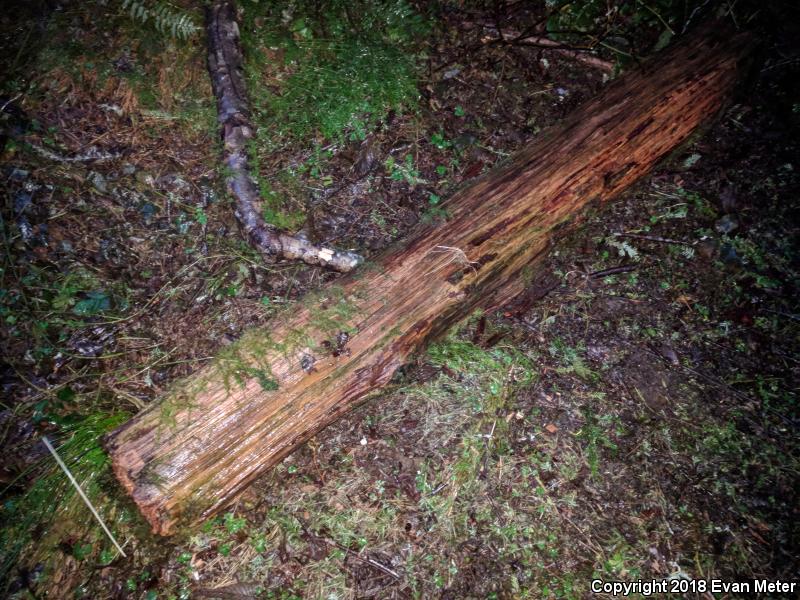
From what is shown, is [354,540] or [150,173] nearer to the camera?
[354,540]

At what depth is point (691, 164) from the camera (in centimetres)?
332

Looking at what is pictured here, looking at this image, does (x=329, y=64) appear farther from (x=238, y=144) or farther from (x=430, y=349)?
(x=430, y=349)

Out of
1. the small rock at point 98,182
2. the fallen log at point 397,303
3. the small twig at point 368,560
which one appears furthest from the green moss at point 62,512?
the small rock at point 98,182

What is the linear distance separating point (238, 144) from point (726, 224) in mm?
3837

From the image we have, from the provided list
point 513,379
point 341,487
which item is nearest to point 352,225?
point 513,379

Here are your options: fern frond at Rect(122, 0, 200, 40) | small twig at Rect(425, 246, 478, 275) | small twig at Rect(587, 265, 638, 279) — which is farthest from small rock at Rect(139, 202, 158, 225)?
small twig at Rect(587, 265, 638, 279)

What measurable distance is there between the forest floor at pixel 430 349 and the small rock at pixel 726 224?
0.01 metres

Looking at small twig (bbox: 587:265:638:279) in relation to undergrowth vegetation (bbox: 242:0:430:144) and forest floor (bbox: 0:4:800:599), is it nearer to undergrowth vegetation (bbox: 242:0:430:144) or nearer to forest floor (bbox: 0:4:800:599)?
forest floor (bbox: 0:4:800:599)

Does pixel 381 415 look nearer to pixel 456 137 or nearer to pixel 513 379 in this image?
pixel 513 379

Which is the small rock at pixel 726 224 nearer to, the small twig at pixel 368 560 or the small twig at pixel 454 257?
the small twig at pixel 454 257

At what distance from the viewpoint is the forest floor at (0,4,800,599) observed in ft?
7.63

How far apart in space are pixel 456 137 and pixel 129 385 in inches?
123

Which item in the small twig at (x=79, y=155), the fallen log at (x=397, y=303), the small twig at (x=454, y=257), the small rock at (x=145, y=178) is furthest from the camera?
the small rock at (x=145, y=178)

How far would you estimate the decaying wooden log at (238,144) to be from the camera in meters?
2.94
